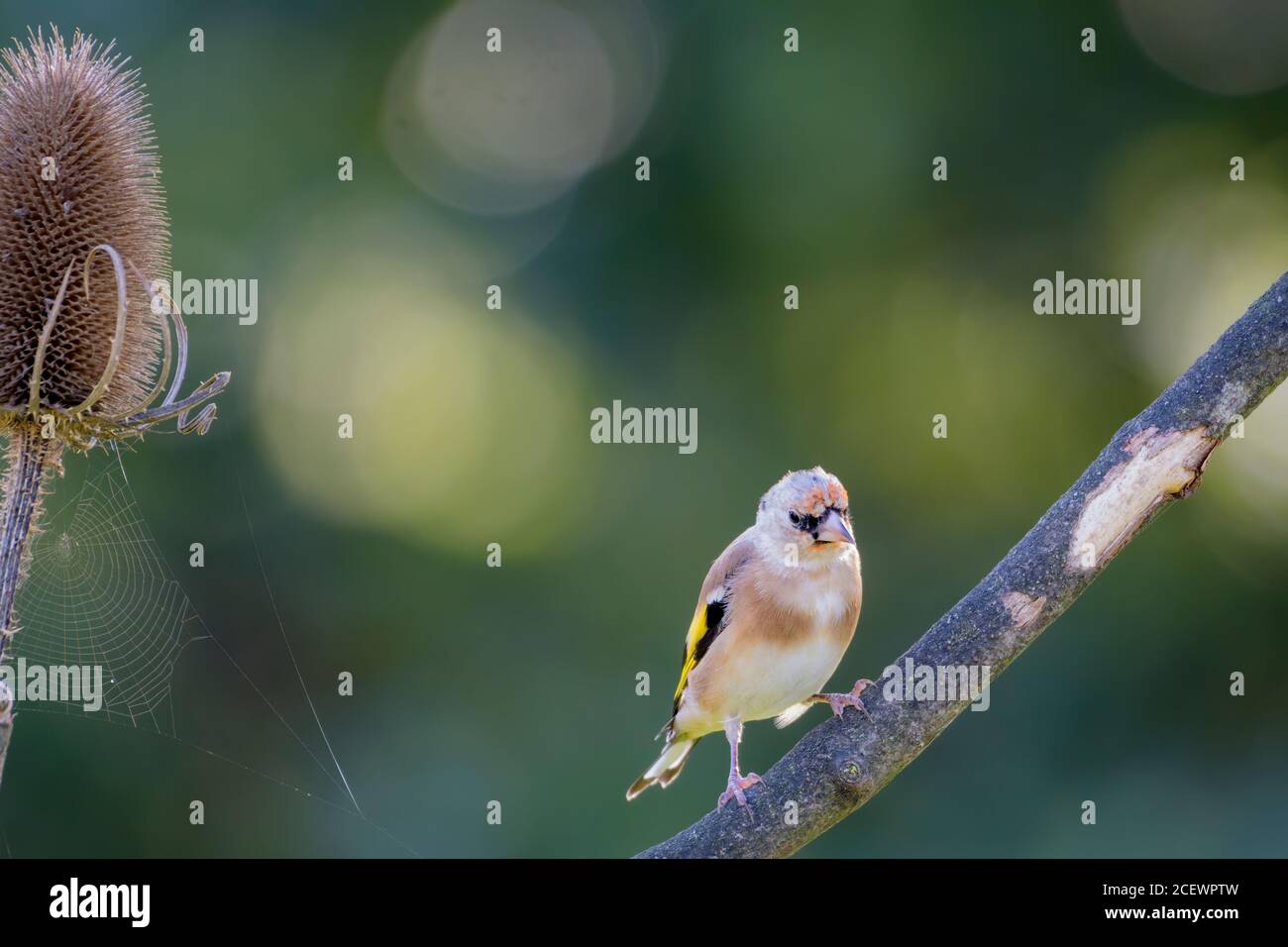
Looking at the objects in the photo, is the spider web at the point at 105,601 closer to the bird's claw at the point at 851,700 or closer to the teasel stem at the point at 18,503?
the teasel stem at the point at 18,503

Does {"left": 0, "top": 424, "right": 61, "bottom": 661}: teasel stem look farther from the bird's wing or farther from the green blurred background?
the green blurred background

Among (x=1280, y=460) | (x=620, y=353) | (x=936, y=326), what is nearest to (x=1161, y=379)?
(x=1280, y=460)

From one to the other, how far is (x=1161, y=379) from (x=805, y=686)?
7.87 metres

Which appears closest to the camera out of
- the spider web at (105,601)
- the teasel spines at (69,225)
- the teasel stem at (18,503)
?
the teasel stem at (18,503)

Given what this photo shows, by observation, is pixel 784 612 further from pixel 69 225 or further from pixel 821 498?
pixel 69 225

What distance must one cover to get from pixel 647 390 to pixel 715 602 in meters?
6.81

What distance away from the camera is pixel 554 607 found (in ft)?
37.9

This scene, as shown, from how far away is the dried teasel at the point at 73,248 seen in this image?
12.4 ft

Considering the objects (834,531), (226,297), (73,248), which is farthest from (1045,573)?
(226,297)

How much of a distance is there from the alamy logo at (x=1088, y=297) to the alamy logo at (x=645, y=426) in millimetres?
3176

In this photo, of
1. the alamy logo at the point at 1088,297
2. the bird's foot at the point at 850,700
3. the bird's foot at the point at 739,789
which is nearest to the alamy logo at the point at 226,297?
the alamy logo at the point at 1088,297

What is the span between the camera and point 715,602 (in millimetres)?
5035

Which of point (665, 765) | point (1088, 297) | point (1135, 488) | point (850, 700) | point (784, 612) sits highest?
point (1088, 297)

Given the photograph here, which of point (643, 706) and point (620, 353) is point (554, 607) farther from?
point (620, 353)
